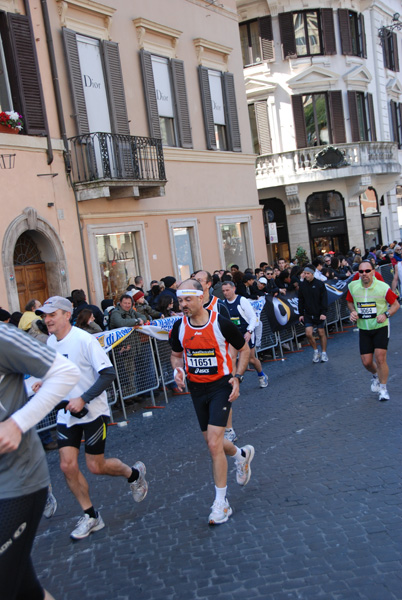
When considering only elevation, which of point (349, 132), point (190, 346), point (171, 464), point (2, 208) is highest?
point (349, 132)

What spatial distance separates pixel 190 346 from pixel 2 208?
8.78 meters

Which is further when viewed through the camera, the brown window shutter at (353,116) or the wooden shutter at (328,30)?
the brown window shutter at (353,116)

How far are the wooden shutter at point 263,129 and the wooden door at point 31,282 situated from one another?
1713cm

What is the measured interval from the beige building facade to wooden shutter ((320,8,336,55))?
8.50m

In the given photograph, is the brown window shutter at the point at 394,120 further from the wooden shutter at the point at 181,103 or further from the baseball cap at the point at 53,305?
the baseball cap at the point at 53,305

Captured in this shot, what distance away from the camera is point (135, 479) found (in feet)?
19.2

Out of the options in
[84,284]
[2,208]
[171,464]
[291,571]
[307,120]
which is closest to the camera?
[291,571]

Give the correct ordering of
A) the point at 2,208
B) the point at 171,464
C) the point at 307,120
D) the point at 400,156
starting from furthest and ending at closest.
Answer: the point at 400,156 → the point at 307,120 → the point at 2,208 → the point at 171,464

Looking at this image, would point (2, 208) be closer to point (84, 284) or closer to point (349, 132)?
point (84, 284)

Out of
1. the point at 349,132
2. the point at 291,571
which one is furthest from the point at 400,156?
the point at 291,571

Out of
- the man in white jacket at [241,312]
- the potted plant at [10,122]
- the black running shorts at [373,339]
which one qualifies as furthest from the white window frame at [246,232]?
the black running shorts at [373,339]

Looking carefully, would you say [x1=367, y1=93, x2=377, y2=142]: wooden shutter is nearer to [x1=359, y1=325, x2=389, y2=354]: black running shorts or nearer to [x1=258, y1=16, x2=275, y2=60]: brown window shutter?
[x1=258, y1=16, x2=275, y2=60]: brown window shutter

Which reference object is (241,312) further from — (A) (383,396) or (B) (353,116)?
(B) (353,116)

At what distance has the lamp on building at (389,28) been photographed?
33531 millimetres
